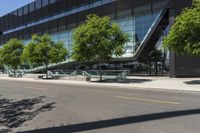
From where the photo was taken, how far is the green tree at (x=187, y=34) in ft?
78.1

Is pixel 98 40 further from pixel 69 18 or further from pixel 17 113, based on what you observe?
pixel 69 18

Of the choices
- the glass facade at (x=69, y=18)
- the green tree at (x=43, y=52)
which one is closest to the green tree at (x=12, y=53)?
the glass facade at (x=69, y=18)

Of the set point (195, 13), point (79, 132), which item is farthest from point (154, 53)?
point (79, 132)

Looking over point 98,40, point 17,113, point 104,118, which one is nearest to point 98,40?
point 98,40

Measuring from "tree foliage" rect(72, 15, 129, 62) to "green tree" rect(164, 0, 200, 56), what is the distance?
19.9 feet

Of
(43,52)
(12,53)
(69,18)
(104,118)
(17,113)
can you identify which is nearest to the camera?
(104,118)

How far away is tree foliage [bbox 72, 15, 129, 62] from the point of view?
96.4 feet

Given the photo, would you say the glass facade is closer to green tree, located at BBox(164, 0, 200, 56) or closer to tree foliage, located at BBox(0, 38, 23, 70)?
tree foliage, located at BBox(0, 38, 23, 70)

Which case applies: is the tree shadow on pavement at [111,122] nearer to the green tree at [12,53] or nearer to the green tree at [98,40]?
the green tree at [98,40]

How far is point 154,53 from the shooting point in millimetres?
38469

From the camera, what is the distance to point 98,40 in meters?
29.3

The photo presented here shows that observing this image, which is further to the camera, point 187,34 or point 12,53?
point 12,53

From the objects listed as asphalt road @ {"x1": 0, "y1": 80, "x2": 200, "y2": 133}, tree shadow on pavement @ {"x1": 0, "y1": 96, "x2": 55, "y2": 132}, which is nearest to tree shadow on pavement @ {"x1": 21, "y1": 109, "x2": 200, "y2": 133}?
asphalt road @ {"x1": 0, "y1": 80, "x2": 200, "y2": 133}

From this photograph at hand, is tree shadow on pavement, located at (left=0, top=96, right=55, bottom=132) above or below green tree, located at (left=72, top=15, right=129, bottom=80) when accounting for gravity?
below
